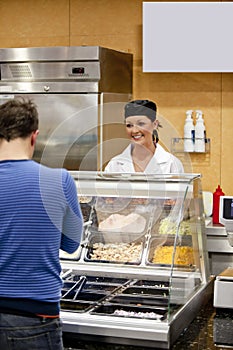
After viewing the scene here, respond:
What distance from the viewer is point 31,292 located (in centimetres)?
208

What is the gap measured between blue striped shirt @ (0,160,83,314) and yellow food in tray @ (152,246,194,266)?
692mm

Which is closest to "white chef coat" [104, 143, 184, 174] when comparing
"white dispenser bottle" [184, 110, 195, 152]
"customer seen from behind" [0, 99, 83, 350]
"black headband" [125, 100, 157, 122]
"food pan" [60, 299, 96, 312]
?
"black headband" [125, 100, 157, 122]

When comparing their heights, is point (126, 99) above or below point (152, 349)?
above

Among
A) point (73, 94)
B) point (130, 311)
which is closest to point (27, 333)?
point (130, 311)

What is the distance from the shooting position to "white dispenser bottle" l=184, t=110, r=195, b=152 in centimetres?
515

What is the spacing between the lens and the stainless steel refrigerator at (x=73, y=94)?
15.8 feet

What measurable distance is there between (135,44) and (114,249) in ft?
9.53

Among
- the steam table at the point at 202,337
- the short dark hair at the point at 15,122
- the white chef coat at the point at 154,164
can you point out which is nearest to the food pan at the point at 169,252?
the steam table at the point at 202,337

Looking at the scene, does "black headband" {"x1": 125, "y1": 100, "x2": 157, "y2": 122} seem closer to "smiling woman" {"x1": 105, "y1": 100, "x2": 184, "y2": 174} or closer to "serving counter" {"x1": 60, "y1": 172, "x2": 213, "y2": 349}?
"smiling woman" {"x1": 105, "y1": 100, "x2": 184, "y2": 174}

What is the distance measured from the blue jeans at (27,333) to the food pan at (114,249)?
27.5 inches

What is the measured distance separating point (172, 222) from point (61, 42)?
3232 millimetres

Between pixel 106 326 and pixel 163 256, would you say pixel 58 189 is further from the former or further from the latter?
pixel 163 256

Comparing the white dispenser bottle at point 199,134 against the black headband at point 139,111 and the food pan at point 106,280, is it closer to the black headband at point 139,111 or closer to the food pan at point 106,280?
the black headband at point 139,111

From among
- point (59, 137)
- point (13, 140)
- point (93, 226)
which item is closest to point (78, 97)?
point (59, 137)
